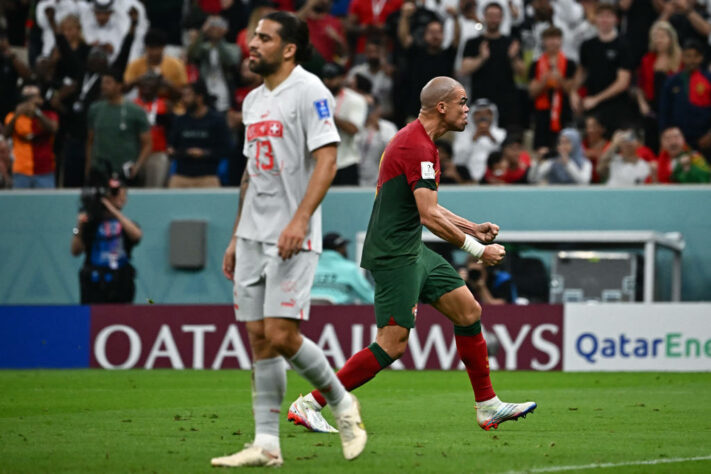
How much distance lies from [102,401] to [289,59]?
204 inches

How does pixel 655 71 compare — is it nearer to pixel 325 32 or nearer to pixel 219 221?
pixel 325 32

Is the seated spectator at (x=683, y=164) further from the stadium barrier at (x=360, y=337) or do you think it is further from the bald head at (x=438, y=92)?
the bald head at (x=438, y=92)

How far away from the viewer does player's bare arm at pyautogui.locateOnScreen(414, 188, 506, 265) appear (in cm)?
791

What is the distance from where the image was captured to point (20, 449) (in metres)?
7.24

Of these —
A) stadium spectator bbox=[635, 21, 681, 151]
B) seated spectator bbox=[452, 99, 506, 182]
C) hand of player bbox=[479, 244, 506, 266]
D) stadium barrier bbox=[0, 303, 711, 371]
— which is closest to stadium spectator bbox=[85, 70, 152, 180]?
stadium barrier bbox=[0, 303, 711, 371]

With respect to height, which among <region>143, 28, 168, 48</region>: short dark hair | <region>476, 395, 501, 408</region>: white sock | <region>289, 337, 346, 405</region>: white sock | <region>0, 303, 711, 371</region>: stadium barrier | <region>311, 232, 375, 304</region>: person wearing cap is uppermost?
<region>143, 28, 168, 48</region>: short dark hair

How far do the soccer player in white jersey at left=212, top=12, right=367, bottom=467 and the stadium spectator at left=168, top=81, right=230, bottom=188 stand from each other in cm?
1060

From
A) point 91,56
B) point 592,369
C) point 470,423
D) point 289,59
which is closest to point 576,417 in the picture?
point 470,423

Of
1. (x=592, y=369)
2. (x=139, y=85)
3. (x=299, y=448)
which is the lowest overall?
(x=592, y=369)

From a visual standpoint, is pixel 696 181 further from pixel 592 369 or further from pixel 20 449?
pixel 20 449

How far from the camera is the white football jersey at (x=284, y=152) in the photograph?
6.52 m

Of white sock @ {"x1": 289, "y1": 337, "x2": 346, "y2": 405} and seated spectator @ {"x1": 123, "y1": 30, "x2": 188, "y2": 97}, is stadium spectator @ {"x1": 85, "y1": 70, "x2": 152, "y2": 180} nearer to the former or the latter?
seated spectator @ {"x1": 123, "y1": 30, "x2": 188, "y2": 97}

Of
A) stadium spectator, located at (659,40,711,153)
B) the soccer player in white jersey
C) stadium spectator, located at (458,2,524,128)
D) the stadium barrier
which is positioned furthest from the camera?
stadium spectator, located at (458,2,524,128)

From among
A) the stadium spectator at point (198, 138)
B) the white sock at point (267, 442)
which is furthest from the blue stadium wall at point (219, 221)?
the white sock at point (267, 442)
